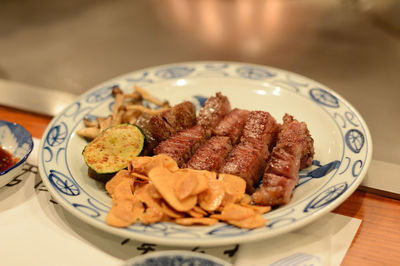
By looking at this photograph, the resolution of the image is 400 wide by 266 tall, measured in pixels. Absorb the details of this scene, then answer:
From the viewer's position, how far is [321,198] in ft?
8.19

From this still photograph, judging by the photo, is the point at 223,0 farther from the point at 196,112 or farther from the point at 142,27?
the point at 196,112

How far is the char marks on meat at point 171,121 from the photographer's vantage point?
315cm

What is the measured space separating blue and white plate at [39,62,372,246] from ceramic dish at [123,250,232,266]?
3.9 inches

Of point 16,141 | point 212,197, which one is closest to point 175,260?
point 212,197

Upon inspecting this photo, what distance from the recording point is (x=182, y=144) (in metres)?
2.99

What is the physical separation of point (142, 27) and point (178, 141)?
3.57 m

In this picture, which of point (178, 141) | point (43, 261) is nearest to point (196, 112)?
point (178, 141)

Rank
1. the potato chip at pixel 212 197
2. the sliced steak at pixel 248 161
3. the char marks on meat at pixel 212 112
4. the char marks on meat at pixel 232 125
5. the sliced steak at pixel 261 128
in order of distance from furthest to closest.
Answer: the char marks on meat at pixel 212 112
the char marks on meat at pixel 232 125
the sliced steak at pixel 261 128
the sliced steak at pixel 248 161
the potato chip at pixel 212 197

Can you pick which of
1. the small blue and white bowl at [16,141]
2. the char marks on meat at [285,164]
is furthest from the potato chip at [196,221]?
the small blue and white bowl at [16,141]

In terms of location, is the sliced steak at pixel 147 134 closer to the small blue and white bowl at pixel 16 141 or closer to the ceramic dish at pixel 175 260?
the small blue and white bowl at pixel 16 141

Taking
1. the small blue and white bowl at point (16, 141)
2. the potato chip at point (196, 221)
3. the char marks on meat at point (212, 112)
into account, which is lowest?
the small blue and white bowl at point (16, 141)

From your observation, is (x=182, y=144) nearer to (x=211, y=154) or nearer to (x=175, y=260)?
(x=211, y=154)

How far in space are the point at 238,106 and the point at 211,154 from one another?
969 millimetres

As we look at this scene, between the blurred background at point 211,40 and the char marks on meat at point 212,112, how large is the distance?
1.39m
